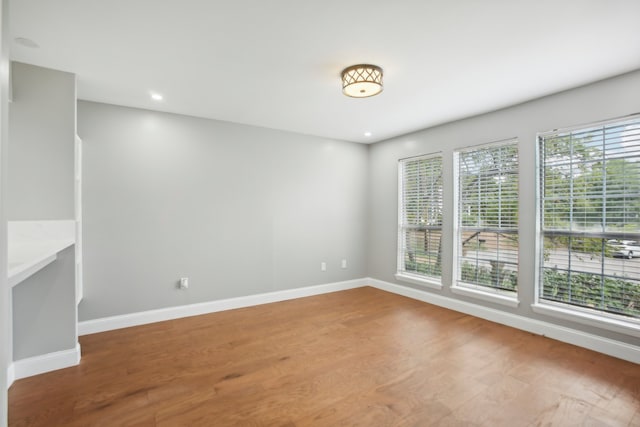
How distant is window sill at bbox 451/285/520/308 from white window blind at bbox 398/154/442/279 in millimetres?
432

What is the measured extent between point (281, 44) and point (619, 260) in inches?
138

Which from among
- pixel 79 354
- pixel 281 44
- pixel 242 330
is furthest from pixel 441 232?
pixel 79 354

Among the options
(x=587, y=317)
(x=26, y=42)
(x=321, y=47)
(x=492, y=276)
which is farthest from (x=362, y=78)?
(x=587, y=317)

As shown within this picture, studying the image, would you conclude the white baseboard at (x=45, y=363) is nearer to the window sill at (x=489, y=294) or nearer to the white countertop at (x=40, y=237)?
the white countertop at (x=40, y=237)

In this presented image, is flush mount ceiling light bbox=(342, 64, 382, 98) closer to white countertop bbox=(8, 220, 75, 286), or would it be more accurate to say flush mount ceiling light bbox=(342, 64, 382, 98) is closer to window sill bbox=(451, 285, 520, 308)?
white countertop bbox=(8, 220, 75, 286)

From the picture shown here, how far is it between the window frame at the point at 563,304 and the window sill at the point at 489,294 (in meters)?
0.22

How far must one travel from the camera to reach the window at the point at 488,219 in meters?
3.51

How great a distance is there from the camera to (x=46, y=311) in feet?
8.23

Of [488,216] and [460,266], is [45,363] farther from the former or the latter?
[488,216]

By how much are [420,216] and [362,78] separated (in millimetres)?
2658

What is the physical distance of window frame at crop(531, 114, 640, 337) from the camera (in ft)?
8.80

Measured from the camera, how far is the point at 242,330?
3.33 meters

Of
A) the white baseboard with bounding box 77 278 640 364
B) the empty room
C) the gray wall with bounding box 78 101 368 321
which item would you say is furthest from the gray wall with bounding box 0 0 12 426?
the gray wall with bounding box 78 101 368 321

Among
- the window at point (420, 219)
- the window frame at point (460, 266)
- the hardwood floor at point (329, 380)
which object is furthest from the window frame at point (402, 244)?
the hardwood floor at point (329, 380)
